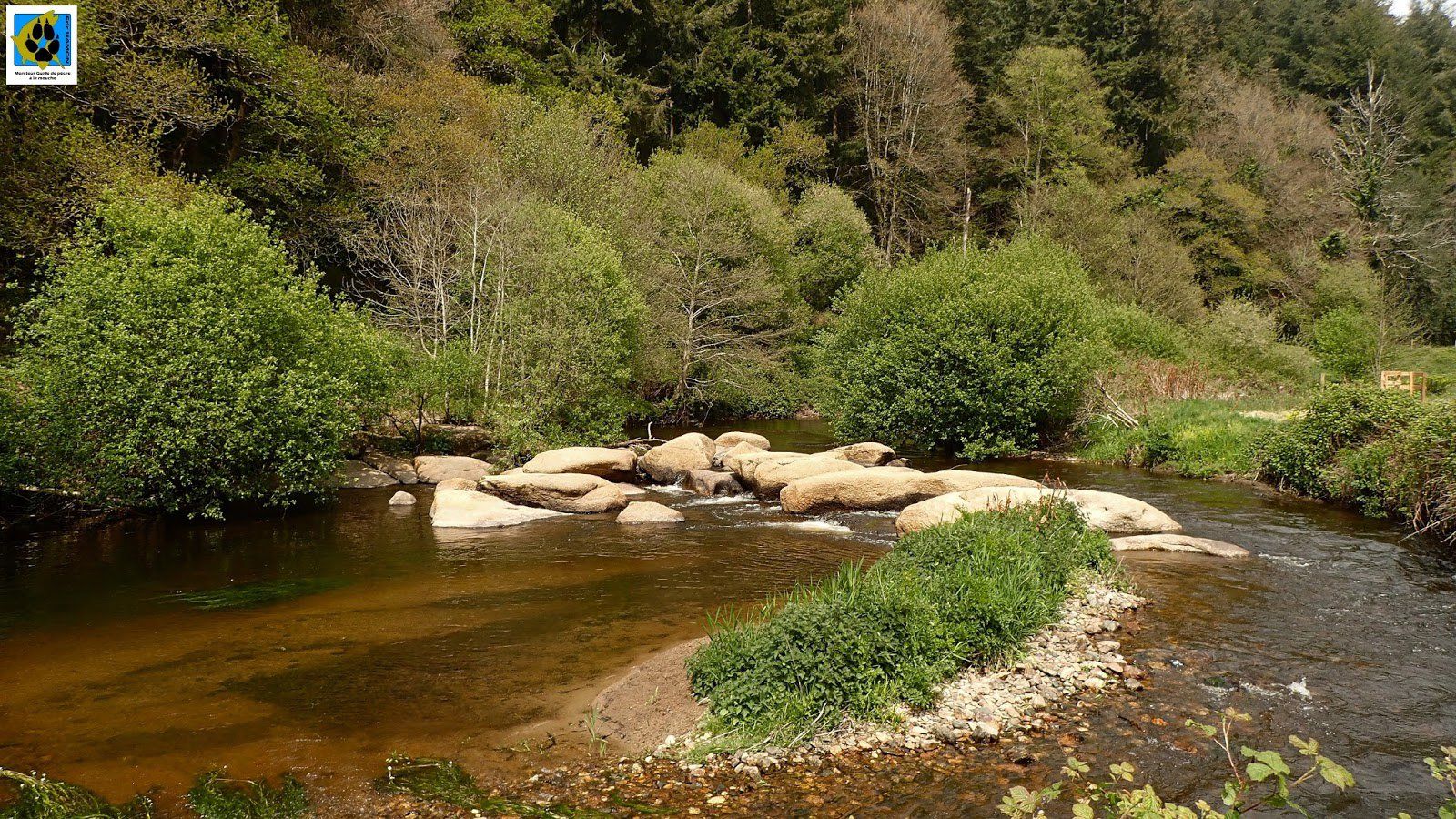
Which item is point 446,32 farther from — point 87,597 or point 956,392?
point 87,597

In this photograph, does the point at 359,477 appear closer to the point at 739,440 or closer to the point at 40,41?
the point at 739,440

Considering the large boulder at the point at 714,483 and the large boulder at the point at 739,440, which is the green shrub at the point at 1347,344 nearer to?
the large boulder at the point at 739,440

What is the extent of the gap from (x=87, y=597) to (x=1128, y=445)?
81.5ft

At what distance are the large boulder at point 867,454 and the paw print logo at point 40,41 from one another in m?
22.1

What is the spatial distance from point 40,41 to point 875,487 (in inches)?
916

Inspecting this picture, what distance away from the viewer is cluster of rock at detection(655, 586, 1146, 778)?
22.8ft

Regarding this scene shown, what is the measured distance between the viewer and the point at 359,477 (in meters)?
23.0

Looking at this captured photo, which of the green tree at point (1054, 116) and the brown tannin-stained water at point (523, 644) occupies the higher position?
the green tree at point (1054, 116)

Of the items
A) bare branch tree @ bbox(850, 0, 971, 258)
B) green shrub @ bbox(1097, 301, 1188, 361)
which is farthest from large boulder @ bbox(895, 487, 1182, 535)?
bare branch tree @ bbox(850, 0, 971, 258)

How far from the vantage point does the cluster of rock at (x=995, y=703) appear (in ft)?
22.8

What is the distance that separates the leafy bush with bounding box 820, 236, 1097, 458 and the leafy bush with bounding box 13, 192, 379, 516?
622 inches

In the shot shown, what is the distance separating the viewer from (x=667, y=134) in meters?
51.8

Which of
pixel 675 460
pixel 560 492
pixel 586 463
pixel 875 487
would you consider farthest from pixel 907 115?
pixel 560 492

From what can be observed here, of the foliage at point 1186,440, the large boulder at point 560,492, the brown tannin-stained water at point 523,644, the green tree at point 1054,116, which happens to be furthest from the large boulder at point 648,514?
the green tree at point 1054,116
